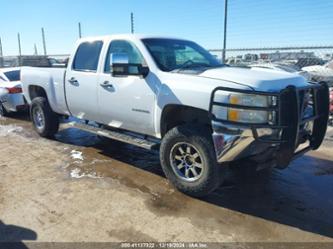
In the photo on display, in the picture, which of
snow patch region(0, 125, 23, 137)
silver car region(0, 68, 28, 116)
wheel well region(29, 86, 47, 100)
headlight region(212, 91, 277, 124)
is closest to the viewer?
headlight region(212, 91, 277, 124)

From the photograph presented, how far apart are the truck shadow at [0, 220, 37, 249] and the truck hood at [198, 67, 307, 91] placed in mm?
2543

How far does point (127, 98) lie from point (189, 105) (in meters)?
1.17

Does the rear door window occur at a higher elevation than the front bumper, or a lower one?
higher

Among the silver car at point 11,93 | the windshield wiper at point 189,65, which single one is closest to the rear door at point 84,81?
the windshield wiper at point 189,65

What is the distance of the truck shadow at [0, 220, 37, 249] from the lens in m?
3.03

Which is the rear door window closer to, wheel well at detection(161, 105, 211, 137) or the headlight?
wheel well at detection(161, 105, 211, 137)

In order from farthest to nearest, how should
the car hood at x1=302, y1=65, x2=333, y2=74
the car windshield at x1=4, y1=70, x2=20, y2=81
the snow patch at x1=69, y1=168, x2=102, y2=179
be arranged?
1. the car hood at x1=302, y1=65, x2=333, y2=74
2. the car windshield at x1=4, y1=70, x2=20, y2=81
3. the snow patch at x1=69, y1=168, x2=102, y2=179

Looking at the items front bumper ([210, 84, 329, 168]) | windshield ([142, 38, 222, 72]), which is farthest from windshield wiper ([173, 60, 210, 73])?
front bumper ([210, 84, 329, 168])

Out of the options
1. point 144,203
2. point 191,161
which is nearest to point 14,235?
point 144,203

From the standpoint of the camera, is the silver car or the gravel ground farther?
the silver car

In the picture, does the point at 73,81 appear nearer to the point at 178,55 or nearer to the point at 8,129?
the point at 178,55

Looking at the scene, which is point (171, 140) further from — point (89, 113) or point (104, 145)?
point (104, 145)

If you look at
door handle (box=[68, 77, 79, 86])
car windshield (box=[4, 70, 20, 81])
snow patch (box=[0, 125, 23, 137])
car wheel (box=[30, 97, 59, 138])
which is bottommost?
snow patch (box=[0, 125, 23, 137])

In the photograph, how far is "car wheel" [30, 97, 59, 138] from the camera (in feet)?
21.5
